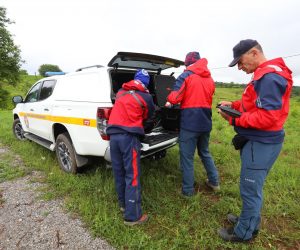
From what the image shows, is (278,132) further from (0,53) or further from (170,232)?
(0,53)

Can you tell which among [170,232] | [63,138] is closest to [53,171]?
[63,138]

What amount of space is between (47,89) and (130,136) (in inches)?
112

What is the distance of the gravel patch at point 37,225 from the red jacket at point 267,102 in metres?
1.94

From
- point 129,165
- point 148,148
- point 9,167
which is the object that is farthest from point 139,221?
point 9,167

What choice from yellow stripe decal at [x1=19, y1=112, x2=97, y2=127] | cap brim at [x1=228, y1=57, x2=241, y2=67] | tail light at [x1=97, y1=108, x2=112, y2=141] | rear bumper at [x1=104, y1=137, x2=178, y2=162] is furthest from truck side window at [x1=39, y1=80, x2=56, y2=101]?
cap brim at [x1=228, y1=57, x2=241, y2=67]

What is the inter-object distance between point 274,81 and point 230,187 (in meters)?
2.22

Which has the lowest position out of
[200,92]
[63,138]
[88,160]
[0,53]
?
[88,160]

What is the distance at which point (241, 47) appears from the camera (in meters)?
2.35

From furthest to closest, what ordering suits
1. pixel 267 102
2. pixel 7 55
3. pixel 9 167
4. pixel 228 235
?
pixel 7 55 < pixel 9 167 < pixel 228 235 < pixel 267 102

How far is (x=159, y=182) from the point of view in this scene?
3.98m

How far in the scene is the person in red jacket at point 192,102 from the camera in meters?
3.33

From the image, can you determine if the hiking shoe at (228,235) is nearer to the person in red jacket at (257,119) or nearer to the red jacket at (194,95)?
the person in red jacket at (257,119)

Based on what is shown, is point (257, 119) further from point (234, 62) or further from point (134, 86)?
point (134, 86)

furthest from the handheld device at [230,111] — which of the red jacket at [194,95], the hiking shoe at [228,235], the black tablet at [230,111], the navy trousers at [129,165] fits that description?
the hiking shoe at [228,235]
